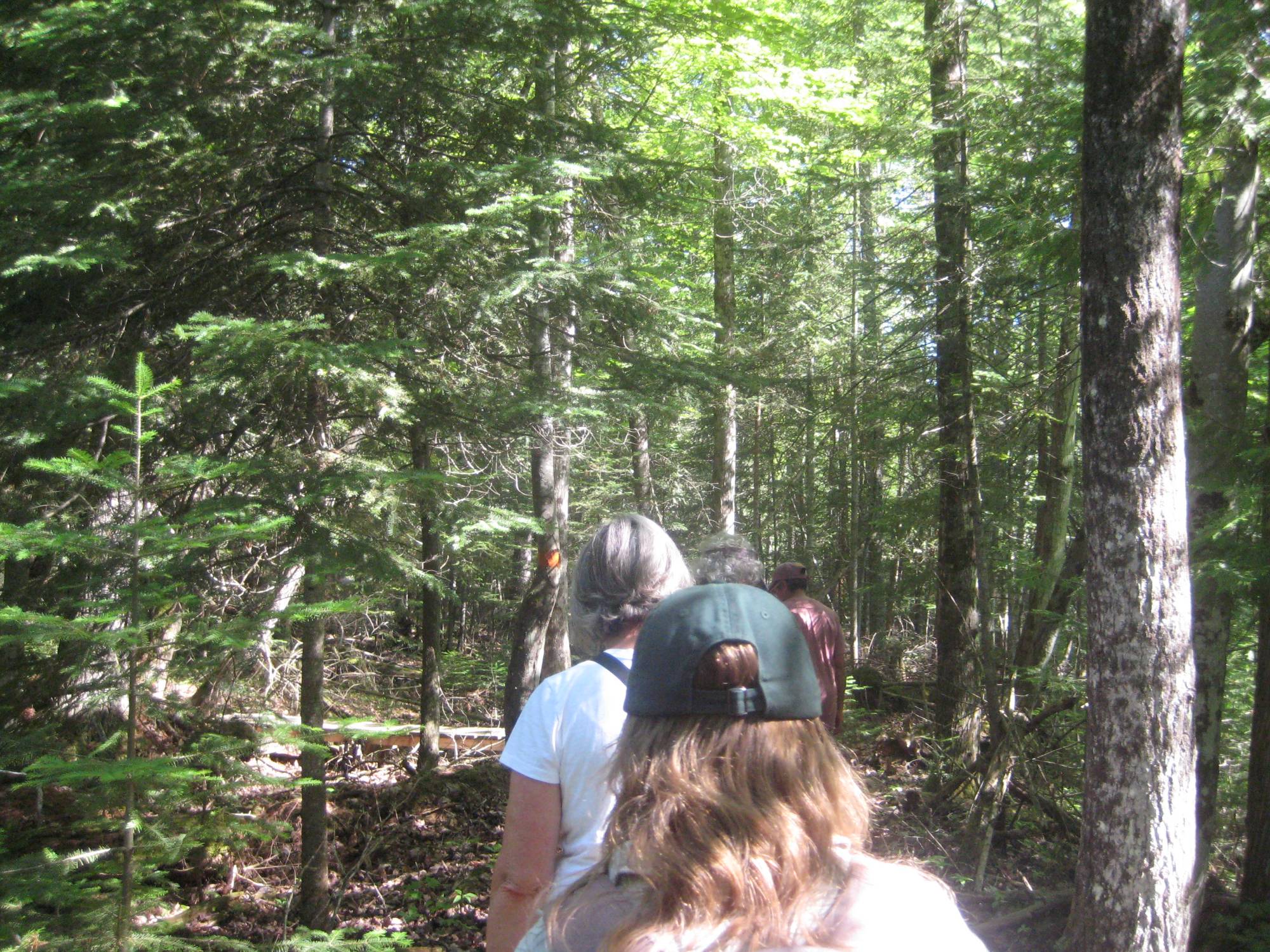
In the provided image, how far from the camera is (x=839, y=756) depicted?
1.29 meters

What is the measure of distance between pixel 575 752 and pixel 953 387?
21.9 ft

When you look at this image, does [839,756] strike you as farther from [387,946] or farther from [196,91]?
[196,91]

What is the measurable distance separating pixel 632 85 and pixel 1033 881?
10235 mm

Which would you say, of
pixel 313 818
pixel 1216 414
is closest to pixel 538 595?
pixel 313 818

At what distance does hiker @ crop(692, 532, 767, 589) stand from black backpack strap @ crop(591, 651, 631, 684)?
2101 millimetres

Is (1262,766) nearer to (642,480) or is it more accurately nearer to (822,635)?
(822,635)

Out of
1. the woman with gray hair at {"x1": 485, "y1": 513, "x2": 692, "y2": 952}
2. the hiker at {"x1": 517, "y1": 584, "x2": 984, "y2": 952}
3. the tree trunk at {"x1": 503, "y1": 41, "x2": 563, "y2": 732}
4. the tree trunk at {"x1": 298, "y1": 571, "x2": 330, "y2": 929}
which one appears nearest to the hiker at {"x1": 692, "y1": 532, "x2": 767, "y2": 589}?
the woman with gray hair at {"x1": 485, "y1": 513, "x2": 692, "y2": 952}

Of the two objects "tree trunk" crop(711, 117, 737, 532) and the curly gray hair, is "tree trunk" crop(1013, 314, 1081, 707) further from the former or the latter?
the curly gray hair

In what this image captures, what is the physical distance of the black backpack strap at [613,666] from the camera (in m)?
2.35

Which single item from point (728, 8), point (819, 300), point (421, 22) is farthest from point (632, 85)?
point (819, 300)

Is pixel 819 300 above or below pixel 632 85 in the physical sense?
below

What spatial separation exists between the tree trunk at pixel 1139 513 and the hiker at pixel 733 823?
3.63 meters

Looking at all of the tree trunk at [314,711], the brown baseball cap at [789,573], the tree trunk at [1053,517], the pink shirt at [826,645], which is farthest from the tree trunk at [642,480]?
the pink shirt at [826,645]

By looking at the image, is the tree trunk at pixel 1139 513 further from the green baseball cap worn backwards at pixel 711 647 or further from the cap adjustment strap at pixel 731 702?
the cap adjustment strap at pixel 731 702
